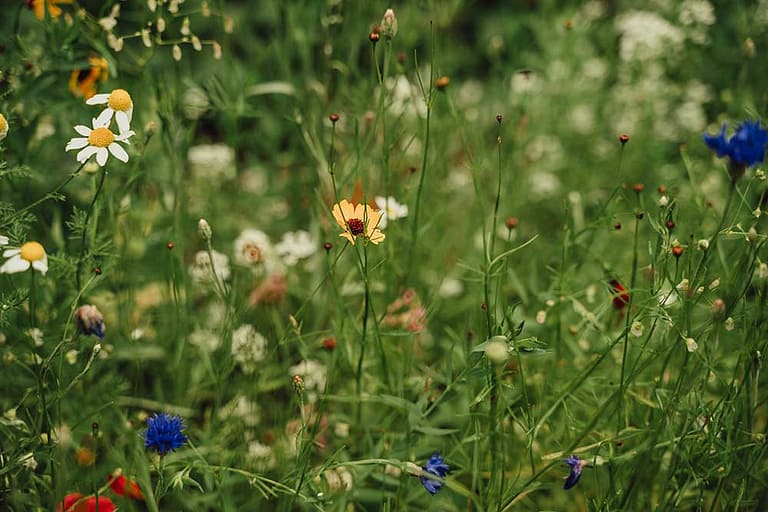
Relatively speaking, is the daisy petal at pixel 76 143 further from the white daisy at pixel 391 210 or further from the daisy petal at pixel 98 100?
the white daisy at pixel 391 210

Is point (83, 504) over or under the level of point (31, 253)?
under

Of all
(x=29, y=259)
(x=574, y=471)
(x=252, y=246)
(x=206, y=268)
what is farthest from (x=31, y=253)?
(x=574, y=471)

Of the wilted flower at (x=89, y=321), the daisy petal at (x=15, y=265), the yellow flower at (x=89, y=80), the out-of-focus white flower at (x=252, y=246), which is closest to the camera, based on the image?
the daisy petal at (x=15, y=265)

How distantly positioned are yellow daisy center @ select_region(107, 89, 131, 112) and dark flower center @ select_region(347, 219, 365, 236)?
1.17 feet

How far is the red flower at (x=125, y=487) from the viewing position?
101 cm

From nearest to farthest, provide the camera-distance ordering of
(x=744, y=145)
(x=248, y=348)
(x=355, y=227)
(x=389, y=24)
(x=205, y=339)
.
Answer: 1. (x=744, y=145)
2. (x=355, y=227)
3. (x=389, y=24)
4. (x=248, y=348)
5. (x=205, y=339)

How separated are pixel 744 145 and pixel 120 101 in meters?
0.81

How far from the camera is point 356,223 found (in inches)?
38.7

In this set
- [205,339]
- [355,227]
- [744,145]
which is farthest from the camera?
[205,339]

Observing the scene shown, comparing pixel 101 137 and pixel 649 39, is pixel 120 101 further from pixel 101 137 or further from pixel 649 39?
pixel 649 39

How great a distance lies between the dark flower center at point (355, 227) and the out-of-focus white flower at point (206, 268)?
1.21 ft

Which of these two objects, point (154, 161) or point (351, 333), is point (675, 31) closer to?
point (351, 333)

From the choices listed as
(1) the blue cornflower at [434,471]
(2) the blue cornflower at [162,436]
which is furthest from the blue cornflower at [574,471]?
(2) the blue cornflower at [162,436]

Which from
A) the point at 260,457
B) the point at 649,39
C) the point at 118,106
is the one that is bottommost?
the point at 260,457
